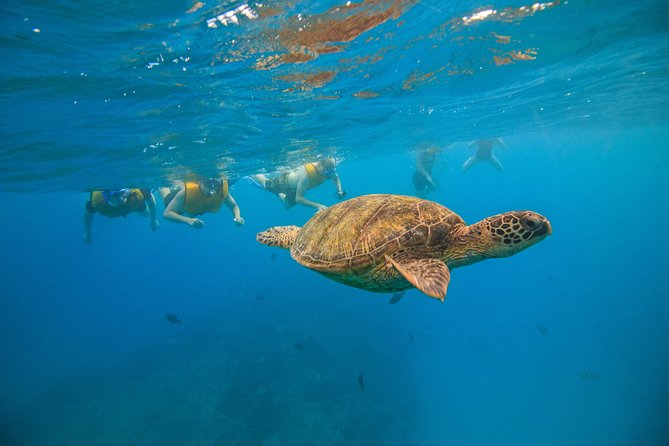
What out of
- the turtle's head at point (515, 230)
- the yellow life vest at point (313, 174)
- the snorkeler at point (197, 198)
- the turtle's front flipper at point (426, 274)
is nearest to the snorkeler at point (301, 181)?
the yellow life vest at point (313, 174)

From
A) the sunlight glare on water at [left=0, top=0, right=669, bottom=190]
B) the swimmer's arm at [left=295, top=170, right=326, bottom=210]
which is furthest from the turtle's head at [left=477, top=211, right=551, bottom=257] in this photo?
the swimmer's arm at [left=295, top=170, right=326, bottom=210]

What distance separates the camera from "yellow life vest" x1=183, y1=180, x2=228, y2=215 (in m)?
11.4

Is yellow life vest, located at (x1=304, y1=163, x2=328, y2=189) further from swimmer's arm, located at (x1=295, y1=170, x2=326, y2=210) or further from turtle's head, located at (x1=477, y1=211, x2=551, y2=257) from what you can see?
turtle's head, located at (x1=477, y1=211, x2=551, y2=257)

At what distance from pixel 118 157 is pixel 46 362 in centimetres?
3006

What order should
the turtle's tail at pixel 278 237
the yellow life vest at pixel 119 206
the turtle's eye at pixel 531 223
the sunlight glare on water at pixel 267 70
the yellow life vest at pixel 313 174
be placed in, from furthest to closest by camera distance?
the yellow life vest at pixel 313 174 < the yellow life vest at pixel 119 206 < the turtle's tail at pixel 278 237 < the sunlight glare on water at pixel 267 70 < the turtle's eye at pixel 531 223

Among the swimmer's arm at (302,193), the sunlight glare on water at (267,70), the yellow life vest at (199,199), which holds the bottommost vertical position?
the swimmer's arm at (302,193)

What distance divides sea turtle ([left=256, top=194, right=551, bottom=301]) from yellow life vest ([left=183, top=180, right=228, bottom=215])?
8.61 m

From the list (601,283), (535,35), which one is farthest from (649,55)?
(601,283)

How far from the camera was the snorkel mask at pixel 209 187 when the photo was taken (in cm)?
1120

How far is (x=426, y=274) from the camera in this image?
9.95 ft

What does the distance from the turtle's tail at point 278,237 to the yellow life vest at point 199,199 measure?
6669mm

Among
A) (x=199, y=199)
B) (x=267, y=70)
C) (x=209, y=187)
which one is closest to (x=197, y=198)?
(x=199, y=199)

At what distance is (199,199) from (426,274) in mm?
10886

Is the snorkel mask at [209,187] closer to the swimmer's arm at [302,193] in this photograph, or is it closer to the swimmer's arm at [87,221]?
the swimmer's arm at [302,193]
